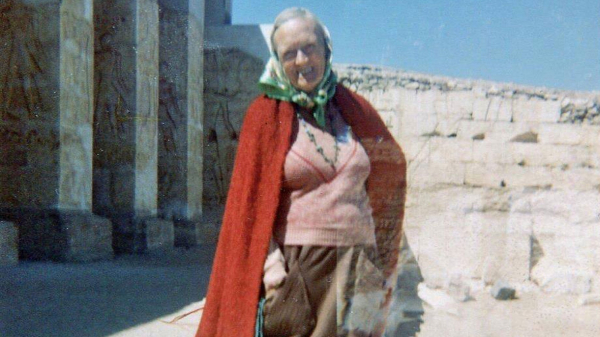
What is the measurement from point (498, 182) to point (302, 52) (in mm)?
3204

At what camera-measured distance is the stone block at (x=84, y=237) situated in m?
6.00

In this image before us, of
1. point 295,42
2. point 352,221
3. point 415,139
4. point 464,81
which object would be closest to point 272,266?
point 352,221

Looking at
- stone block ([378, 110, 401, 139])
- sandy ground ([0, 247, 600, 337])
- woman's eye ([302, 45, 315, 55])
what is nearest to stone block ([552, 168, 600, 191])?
sandy ground ([0, 247, 600, 337])

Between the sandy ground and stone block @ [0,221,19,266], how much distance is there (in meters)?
0.14

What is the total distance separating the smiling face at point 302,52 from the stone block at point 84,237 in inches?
188

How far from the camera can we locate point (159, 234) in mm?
8133

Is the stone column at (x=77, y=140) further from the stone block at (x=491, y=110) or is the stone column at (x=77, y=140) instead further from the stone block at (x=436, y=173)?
→ the stone block at (x=491, y=110)

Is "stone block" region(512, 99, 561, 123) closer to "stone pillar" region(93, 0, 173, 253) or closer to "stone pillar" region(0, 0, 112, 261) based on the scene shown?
"stone pillar" region(0, 0, 112, 261)

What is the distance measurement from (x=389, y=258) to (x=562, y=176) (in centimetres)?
315

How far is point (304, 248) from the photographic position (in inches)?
75.9

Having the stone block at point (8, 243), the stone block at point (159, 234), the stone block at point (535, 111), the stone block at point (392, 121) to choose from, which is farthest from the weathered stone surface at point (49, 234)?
the stone block at point (535, 111)

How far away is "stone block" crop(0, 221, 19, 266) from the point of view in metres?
5.46

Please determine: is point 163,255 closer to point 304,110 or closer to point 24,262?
point 24,262

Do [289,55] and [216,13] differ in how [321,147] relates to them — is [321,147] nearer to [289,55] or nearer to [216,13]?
[289,55]
